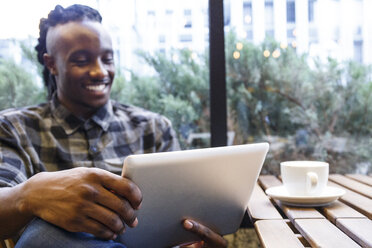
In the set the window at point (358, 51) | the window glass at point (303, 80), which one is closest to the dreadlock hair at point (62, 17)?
the window glass at point (303, 80)

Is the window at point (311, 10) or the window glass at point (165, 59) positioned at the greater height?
the window at point (311, 10)

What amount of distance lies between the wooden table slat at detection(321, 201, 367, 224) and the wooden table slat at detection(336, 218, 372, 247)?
30 mm

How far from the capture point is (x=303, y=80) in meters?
1.71

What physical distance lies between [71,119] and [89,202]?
0.68 metres

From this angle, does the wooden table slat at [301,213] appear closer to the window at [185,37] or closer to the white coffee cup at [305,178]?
the white coffee cup at [305,178]

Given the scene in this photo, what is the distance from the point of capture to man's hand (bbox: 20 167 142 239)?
0.65 meters

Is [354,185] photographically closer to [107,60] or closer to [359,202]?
[359,202]

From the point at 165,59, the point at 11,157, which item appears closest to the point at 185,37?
the point at 165,59

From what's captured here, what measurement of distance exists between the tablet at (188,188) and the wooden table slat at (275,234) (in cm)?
7

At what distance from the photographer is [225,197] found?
774 millimetres

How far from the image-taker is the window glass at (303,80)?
170cm

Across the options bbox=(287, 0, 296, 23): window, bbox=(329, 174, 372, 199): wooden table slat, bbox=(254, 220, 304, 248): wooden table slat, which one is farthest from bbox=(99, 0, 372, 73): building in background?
bbox=(254, 220, 304, 248): wooden table slat

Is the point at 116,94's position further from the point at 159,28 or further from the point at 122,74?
the point at 159,28

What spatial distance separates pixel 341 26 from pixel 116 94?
105cm
